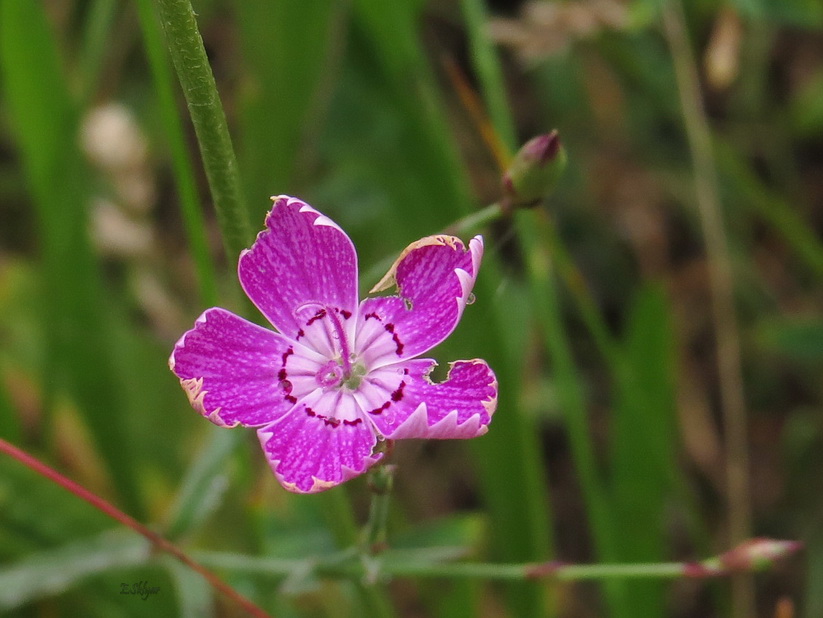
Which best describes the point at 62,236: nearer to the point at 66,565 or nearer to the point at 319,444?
the point at 66,565

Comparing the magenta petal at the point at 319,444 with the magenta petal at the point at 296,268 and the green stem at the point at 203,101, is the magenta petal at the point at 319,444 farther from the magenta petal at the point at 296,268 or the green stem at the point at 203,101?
the green stem at the point at 203,101

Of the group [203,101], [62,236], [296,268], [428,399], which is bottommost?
[428,399]

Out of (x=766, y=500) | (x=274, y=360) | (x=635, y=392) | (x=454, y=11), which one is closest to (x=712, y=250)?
(x=635, y=392)

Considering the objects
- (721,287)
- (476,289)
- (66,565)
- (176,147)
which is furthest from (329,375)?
(721,287)

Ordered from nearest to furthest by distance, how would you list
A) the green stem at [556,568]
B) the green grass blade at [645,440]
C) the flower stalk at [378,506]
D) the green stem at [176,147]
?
the flower stalk at [378,506] → the green stem at [556,568] → the green stem at [176,147] → the green grass blade at [645,440]

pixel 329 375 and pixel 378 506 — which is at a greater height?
pixel 329 375

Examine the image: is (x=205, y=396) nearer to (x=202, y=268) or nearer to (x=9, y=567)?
(x=202, y=268)

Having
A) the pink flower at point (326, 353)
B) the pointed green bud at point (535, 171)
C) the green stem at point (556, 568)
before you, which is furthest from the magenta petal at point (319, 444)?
the pointed green bud at point (535, 171)
